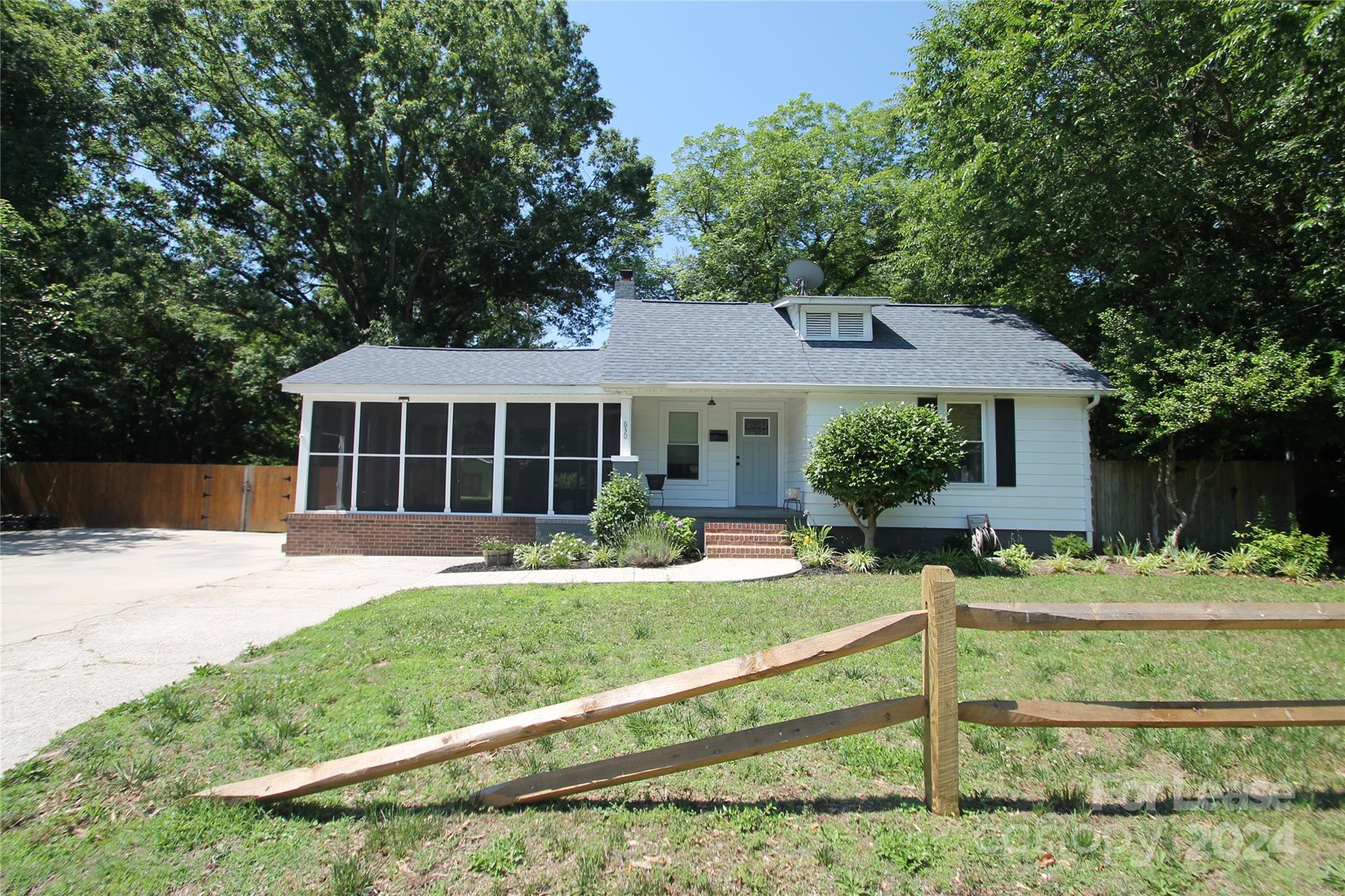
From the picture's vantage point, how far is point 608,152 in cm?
2634

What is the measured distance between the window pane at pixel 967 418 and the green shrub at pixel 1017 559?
7.20 feet

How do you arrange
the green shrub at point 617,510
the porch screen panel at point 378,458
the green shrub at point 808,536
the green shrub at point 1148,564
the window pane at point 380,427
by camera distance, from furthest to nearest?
the window pane at point 380,427, the porch screen panel at point 378,458, the green shrub at point 617,510, the green shrub at point 808,536, the green shrub at point 1148,564

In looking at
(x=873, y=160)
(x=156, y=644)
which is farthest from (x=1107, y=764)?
(x=873, y=160)

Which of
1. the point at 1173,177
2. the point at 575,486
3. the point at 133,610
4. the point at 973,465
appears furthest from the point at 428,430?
the point at 1173,177

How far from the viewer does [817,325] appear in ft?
46.1

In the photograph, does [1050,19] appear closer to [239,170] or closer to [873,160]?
[873,160]

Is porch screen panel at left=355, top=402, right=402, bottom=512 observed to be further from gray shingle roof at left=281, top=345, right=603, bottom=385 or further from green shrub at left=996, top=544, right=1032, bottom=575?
green shrub at left=996, top=544, right=1032, bottom=575

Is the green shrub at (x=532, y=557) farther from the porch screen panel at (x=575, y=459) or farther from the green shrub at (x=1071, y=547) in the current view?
the green shrub at (x=1071, y=547)

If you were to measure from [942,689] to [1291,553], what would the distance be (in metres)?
11.1

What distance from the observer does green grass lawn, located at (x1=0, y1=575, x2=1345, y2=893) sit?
268 cm

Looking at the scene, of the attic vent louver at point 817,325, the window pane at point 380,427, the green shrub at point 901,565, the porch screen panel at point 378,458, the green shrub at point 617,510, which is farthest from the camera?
the attic vent louver at point 817,325

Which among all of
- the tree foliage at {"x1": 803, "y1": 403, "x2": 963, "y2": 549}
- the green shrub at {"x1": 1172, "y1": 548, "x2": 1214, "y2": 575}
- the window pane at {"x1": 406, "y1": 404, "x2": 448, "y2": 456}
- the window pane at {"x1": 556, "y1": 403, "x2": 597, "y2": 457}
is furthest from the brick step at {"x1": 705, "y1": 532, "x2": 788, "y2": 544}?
the green shrub at {"x1": 1172, "y1": 548, "x2": 1214, "y2": 575}

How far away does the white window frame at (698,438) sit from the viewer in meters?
14.0

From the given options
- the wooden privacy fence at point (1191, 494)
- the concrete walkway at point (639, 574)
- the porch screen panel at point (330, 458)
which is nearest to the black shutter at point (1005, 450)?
the wooden privacy fence at point (1191, 494)
